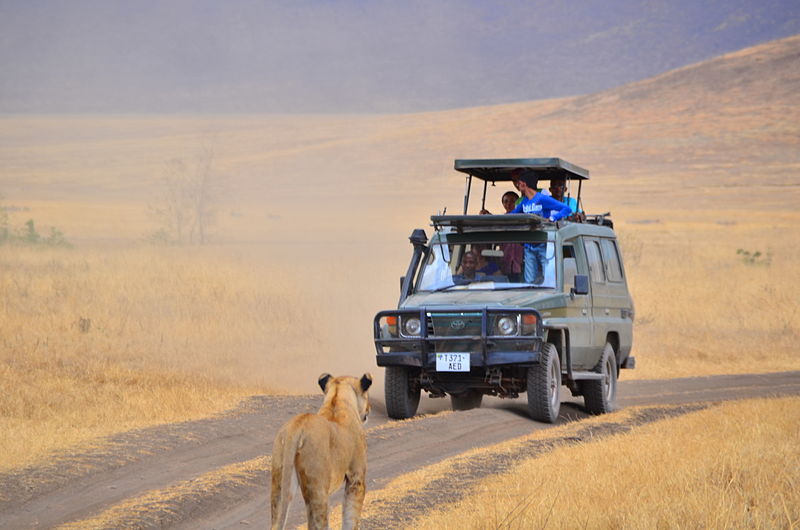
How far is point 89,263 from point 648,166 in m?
55.8

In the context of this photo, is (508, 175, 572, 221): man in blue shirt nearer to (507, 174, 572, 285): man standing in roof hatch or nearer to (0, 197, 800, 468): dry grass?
(507, 174, 572, 285): man standing in roof hatch

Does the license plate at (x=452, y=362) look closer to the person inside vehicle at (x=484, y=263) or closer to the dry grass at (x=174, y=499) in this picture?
the person inside vehicle at (x=484, y=263)

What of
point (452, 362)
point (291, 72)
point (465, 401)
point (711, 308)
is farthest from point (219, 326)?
point (291, 72)

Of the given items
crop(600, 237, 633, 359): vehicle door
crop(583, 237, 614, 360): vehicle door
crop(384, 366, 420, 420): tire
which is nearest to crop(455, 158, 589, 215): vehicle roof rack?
crop(583, 237, 614, 360): vehicle door

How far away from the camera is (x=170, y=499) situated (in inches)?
346

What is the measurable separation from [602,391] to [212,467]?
19.5ft

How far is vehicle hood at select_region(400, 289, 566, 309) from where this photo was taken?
12.9m

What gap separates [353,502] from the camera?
7.36m

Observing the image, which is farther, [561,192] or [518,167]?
[561,192]

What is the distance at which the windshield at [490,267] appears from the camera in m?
13.6

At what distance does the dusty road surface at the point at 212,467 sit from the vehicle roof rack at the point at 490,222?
2.04 metres

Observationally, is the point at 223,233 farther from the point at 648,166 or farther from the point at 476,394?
the point at 476,394

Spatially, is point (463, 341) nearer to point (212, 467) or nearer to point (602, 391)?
point (602, 391)

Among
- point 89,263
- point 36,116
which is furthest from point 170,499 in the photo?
point 36,116
